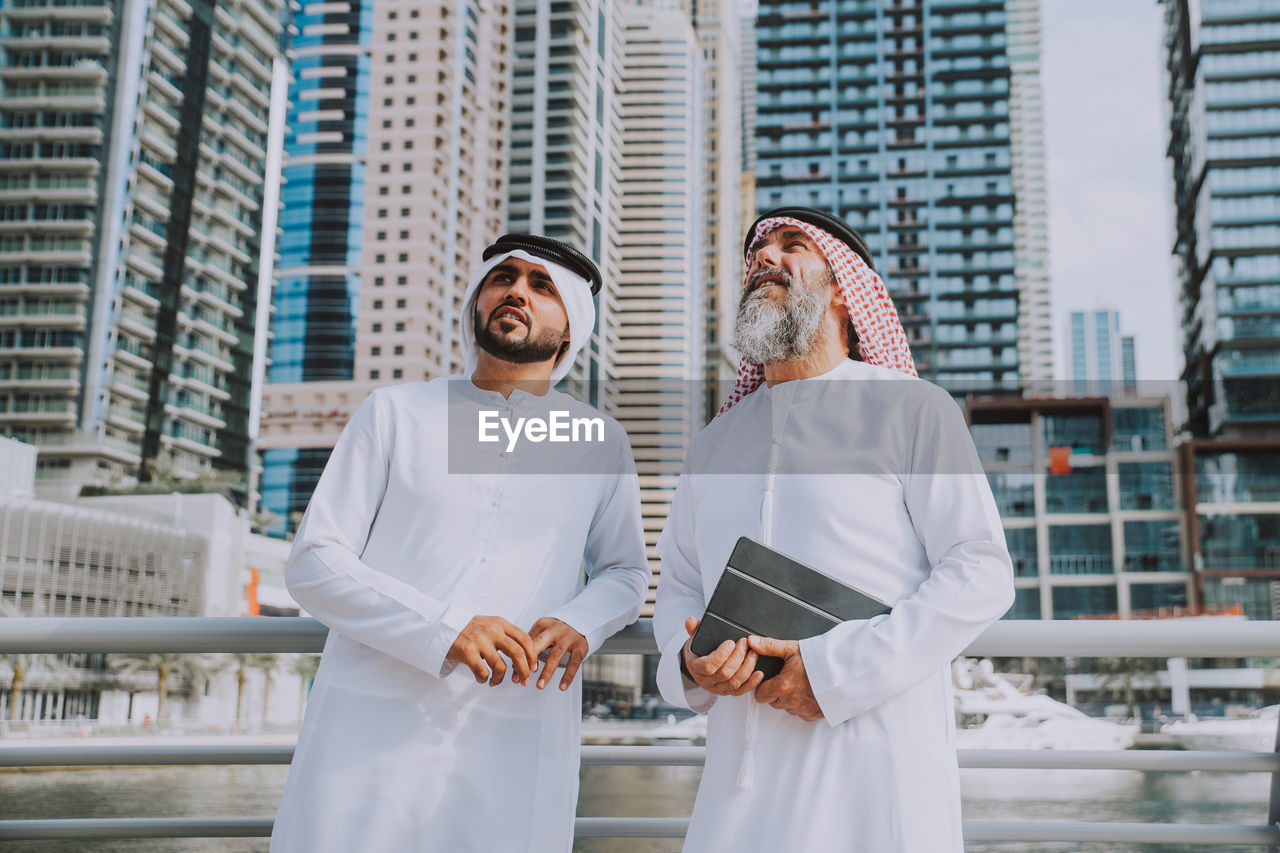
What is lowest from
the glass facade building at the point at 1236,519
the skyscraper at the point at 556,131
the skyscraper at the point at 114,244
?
the glass facade building at the point at 1236,519

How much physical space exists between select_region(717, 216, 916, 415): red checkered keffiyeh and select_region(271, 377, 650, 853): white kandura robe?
0.34 m

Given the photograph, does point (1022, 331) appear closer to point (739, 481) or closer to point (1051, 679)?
point (1051, 679)

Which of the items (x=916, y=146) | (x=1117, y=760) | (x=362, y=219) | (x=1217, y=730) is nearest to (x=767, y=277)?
(x=1117, y=760)

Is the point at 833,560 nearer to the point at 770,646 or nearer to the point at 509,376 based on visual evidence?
the point at 770,646

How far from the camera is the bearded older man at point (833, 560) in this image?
125 centimetres

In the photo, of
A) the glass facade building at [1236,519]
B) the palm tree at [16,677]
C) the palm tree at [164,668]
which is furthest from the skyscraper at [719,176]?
the palm tree at [16,677]

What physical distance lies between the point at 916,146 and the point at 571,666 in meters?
70.6

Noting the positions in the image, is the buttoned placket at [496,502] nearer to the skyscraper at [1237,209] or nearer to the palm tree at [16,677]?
the palm tree at [16,677]

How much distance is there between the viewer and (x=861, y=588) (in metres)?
1.35

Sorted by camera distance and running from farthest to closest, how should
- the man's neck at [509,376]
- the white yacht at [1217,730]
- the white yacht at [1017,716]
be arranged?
1. the white yacht at [1217,730]
2. the white yacht at [1017,716]
3. the man's neck at [509,376]

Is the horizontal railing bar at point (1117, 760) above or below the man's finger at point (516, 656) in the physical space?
below

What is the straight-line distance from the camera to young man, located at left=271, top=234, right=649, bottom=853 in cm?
140

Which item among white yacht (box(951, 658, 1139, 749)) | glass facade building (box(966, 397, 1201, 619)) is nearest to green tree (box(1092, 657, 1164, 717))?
white yacht (box(951, 658, 1139, 749))

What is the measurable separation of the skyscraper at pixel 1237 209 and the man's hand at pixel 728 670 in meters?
54.5
